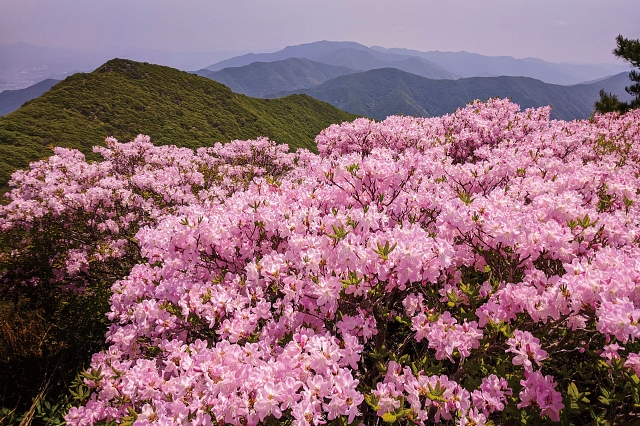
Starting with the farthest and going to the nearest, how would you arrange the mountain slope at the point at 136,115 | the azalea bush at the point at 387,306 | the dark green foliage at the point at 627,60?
the mountain slope at the point at 136,115
the dark green foliage at the point at 627,60
the azalea bush at the point at 387,306

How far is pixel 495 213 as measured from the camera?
367cm

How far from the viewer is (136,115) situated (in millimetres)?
37969

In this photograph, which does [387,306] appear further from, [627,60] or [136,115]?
[136,115]

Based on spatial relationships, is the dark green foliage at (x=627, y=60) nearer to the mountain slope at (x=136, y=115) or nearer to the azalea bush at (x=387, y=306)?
the azalea bush at (x=387, y=306)

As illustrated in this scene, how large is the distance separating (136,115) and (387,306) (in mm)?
42400

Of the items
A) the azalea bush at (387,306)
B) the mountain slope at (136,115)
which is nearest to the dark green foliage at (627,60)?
the azalea bush at (387,306)

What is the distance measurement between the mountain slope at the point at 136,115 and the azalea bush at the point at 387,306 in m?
26.3

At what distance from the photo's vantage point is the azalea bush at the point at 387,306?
2.89m

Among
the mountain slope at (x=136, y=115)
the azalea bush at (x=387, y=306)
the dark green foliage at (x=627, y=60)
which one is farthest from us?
the mountain slope at (x=136, y=115)

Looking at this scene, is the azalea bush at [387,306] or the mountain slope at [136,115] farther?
the mountain slope at [136,115]

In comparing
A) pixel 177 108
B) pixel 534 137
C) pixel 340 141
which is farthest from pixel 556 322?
pixel 177 108

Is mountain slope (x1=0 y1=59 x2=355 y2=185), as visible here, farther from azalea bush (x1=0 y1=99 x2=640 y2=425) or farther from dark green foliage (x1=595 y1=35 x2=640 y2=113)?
dark green foliage (x1=595 y1=35 x2=640 y2=113)

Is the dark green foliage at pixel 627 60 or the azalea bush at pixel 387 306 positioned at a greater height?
the dark green foliage at pixel 627 60

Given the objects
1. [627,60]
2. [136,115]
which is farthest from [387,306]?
[136,115]
